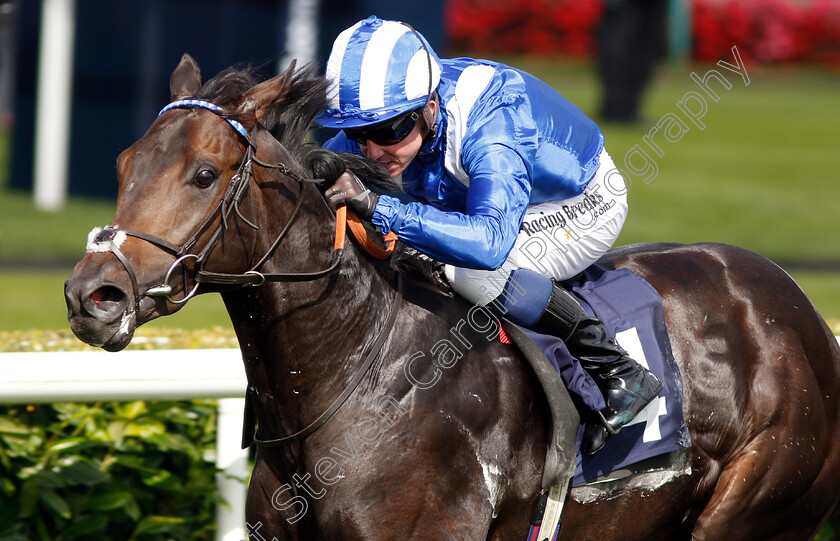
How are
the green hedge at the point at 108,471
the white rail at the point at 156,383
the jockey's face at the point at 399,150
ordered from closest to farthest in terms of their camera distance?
the jockey's face at the point at 399,150, the white rail at the point at 156,383, the green hedge at the point at 108,471

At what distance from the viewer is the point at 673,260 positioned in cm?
338

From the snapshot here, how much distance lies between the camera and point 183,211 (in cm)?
231

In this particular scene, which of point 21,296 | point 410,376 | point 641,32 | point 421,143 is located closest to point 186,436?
point 410,376

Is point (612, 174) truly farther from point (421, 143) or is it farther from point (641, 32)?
point (641, 32)

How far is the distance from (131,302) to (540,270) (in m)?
1.30

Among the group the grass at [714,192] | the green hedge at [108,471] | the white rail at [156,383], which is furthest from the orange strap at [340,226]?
the grass at [714,192]

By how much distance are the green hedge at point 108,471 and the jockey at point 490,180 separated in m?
1.14

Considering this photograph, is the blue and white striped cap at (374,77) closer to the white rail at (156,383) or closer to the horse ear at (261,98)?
the horse ear at (261,98)

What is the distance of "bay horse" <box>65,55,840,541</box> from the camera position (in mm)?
2326

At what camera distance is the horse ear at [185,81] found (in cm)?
251

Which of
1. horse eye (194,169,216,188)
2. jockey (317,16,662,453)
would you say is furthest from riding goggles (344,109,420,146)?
horse eye (194,169,216,188)

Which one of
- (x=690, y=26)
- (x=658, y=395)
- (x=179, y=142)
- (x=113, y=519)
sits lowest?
(x=690, y=26)

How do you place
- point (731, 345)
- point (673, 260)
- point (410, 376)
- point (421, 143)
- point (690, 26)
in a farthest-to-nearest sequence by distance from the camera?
point (690, 26) → point (673, 260) → point (731, 345) → point (421, 143) → point (410, 376)

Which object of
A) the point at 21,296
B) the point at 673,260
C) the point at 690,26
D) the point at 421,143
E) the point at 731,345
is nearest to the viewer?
the point at 421,143
